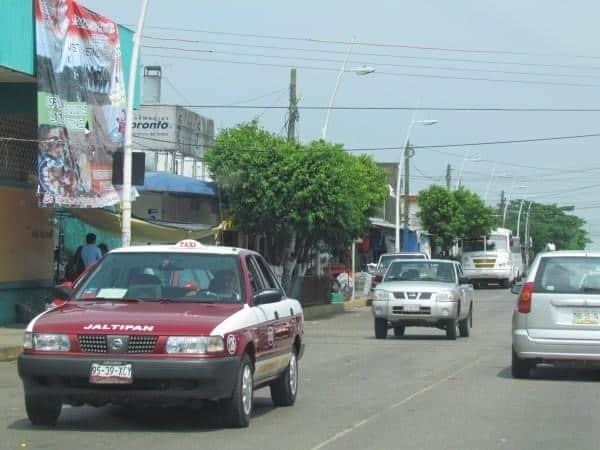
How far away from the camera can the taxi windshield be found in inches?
446

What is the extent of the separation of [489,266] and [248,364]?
55611mm

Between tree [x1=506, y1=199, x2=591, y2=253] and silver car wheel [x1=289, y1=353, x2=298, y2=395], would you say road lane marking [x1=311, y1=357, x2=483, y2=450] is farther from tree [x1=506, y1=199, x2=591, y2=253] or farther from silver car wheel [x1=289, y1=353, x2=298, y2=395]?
tree [x1=506, y1=199, x2=591, y2=253]

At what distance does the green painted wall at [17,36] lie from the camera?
2095 cm

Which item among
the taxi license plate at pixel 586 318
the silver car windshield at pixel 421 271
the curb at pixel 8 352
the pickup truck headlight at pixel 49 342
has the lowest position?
the curb at pixel 8 352

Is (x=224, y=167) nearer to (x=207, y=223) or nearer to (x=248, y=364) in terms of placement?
(x=207, y=223)

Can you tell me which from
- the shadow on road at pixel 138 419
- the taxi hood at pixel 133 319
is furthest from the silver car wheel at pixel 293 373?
the taxi hood at pixel 133 319

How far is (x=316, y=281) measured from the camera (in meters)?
37.9

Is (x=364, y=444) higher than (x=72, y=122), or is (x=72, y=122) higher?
(x=72, y=122)

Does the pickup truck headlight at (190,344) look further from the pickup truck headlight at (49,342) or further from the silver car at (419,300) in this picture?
the silver car at (419,300)

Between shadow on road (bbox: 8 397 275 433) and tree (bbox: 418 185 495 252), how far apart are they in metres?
58.7

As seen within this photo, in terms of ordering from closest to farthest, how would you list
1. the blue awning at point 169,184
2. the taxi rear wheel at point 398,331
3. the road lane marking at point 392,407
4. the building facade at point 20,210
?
the road lane marking at point 392,407 → the building facade at point 20,210 → the taxi rear wheel at point 398,331 → the blue awning at point 169,184

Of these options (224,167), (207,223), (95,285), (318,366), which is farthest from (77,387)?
(207,223)

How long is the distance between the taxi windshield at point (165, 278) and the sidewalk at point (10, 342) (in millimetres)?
7740

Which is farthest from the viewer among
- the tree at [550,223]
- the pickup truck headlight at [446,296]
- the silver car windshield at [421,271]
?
the tree at [550,223]
